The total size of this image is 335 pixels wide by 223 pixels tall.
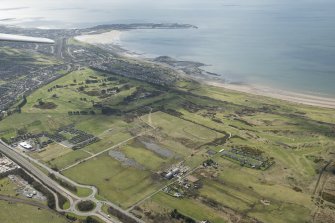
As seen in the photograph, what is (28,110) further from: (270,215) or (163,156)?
(270,215)

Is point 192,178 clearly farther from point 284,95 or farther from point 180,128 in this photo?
point 284,95

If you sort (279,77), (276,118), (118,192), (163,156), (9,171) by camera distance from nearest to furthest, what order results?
(118,192) < (9,171) < (163,156) < (276,118) < (279,77)

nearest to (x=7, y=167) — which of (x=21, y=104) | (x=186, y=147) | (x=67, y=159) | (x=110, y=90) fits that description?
(x=67, y=159)

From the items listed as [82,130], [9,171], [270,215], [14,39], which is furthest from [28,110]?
[270,215]

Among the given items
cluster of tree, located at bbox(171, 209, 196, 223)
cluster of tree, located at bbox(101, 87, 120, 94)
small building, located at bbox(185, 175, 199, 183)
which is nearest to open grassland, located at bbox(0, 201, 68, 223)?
cluster of tree, located at bbox(171, 209, 196, 223)

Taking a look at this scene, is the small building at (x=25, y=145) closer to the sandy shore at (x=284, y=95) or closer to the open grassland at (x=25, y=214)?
the open grassland at (x=25, y=214)

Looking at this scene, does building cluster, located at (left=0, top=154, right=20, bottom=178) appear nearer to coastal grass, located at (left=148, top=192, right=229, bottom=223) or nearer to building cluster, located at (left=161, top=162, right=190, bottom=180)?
coastal grass, located at (left=148, top=192, right=229, bottom=223)
